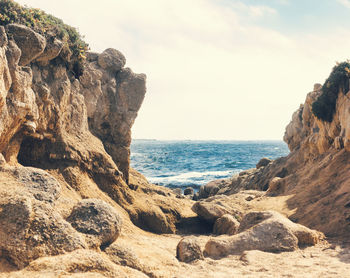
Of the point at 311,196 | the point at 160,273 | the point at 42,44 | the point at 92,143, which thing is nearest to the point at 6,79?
the point at 42,44

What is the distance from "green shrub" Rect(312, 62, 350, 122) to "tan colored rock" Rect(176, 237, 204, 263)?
16806 mm

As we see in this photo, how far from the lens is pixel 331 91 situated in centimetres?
2138

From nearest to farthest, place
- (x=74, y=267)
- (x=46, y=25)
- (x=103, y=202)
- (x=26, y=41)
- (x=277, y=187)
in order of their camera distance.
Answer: (x=74, y=267) → (x=103, y=202) → (x=26, y=41) → (x=46, y=25) → (x=277, y=187)

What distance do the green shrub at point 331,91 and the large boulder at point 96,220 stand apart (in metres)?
19.0

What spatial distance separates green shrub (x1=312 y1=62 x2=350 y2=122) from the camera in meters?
20.3

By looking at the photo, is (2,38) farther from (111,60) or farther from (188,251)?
(111,60)

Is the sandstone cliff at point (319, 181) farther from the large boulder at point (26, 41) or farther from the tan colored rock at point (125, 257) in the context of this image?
the large boulder at point (26, 41)

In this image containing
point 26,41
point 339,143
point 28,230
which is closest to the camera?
point 28,230

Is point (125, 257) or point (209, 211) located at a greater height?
point (125, 257)

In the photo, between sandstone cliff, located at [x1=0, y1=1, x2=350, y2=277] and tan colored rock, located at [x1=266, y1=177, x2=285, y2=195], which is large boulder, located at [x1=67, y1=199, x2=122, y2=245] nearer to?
sandstone cliff, located at [x1=0, y1=1, x2=350, y2=277]

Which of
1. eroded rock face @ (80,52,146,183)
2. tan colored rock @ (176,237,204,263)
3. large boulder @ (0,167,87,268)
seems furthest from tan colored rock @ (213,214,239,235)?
large boulder @ (0,167,87,268)

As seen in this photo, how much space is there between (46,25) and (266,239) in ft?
37.9

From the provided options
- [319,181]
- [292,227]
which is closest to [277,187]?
[319,181]

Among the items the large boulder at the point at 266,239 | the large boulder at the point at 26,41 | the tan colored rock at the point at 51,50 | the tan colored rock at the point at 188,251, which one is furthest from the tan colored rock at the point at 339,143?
the large boulder at the point at 26,41
